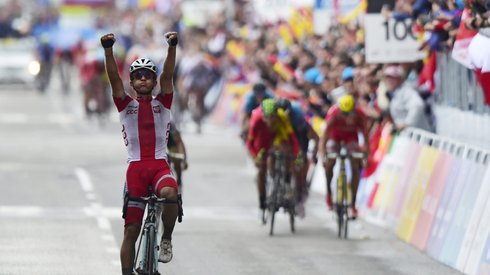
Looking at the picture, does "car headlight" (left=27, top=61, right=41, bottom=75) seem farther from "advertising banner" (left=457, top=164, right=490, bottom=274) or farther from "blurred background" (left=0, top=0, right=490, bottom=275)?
"advertising banner" (left=457, top=164, right=490, bottom=274)

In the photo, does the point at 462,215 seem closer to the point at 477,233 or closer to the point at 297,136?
the point at 477,233

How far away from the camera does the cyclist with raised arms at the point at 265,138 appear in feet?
65.4

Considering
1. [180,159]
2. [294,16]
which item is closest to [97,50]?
[294,16]

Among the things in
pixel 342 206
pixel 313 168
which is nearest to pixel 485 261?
pixel 342 206

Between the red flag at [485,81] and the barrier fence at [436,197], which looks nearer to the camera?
the barrier fence at [436,197]

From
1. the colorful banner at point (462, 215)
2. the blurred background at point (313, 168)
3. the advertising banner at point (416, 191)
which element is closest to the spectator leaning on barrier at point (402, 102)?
the blurred background at point (313, 168)

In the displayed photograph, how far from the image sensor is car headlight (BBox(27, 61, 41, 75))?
56344mm

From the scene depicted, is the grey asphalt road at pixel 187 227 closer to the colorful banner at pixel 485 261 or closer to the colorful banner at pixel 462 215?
the colorful banner at pixel 462 215

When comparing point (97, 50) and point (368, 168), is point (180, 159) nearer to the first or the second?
point (368, 168)

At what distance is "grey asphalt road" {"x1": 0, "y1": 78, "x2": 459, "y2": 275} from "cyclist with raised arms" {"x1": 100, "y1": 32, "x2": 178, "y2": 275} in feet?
7.99

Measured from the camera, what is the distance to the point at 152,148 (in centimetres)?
1375

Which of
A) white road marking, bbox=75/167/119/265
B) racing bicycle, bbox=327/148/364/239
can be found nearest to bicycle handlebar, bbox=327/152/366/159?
racing bicycle, bbox=327/148/364/239

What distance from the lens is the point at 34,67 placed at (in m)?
56.6

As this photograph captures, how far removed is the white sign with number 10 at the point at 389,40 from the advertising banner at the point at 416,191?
2729 mm
